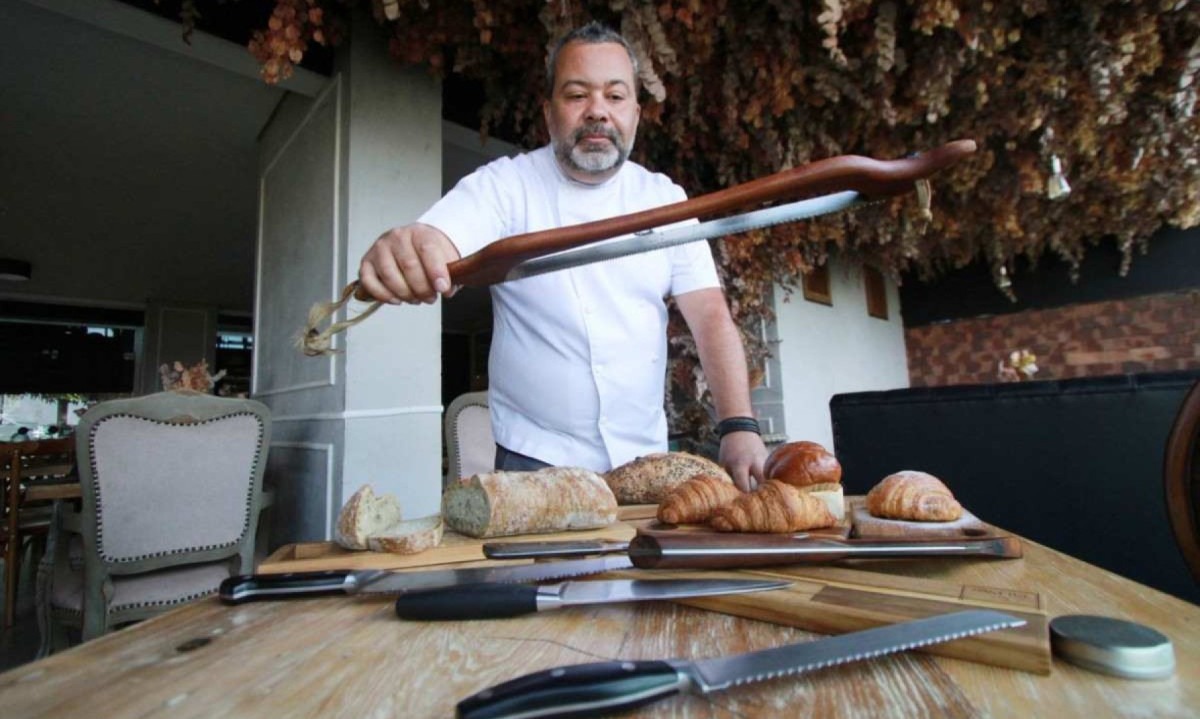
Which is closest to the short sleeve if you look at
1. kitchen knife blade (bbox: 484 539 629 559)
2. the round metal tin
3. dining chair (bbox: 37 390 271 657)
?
kitchen knife blade (bbox: 484 539 629 559)

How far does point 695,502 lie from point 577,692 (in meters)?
0.72

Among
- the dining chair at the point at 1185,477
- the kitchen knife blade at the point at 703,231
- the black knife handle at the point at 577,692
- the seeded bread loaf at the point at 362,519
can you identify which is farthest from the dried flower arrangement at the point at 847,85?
the black knife handle at the point at 577,692

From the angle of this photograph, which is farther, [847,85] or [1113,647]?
[847,85]

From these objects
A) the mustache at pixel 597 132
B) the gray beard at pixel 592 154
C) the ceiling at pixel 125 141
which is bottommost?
the gray beard at pixel 592 154

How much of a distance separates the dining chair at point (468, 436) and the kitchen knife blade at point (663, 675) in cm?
282

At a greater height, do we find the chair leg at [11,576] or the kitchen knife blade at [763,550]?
the kitchen knife blade at [763,550]

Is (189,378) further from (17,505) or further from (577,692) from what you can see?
(577,692)

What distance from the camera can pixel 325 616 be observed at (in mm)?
721

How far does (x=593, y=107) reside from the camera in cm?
163

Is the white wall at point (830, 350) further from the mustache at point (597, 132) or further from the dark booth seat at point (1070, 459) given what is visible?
the mustache at point (597, 132)

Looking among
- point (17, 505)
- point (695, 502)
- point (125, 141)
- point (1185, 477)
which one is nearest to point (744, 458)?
point (695, 502)

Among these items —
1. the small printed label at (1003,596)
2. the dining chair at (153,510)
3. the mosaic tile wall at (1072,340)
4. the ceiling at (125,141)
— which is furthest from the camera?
the mosaic tile wall at (1072,340)

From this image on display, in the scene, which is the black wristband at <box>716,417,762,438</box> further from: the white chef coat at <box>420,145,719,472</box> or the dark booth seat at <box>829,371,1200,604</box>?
the dark booth seat at <box>829,371,1200,604</box>

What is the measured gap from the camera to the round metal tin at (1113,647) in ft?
1.59
